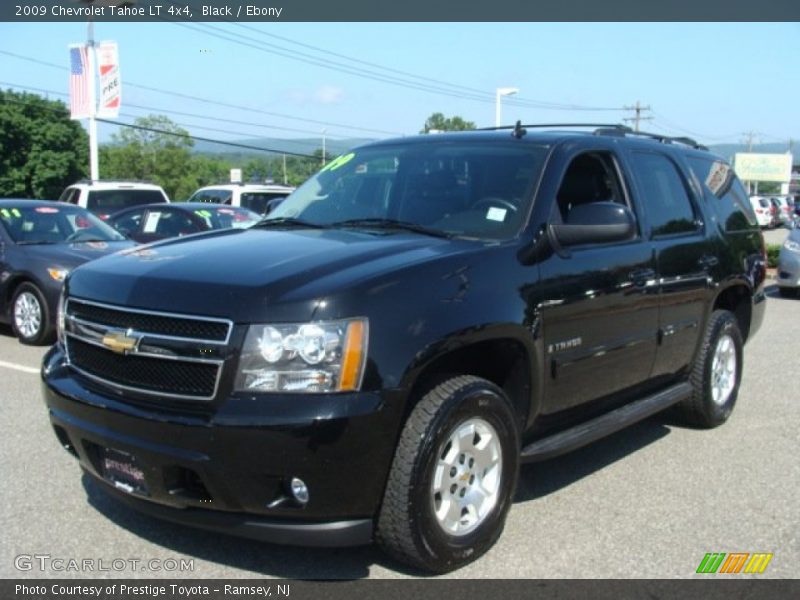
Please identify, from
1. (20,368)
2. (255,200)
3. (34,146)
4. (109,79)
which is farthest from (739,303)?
(34,146)

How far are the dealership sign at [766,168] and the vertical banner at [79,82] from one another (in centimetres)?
8136

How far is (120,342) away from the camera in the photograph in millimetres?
3451

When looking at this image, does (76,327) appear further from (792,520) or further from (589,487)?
(792,520)

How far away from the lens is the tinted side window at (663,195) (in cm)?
510

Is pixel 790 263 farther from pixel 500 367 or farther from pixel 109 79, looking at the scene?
pixel 109 79

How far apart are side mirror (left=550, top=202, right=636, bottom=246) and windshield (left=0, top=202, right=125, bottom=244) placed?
7143mm

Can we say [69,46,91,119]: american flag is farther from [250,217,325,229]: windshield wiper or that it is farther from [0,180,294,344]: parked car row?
[250,217,325,229]: windshield wiper

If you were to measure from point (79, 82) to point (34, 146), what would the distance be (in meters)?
33.4

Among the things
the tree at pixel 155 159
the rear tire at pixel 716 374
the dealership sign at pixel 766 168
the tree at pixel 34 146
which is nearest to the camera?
the rear tire at pixel 716 374

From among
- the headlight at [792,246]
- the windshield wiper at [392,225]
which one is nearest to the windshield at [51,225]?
the windshield wiper at [392,225]

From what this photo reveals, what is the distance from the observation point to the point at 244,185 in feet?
62.1

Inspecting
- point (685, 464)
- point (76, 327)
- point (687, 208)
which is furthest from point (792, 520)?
point (76, 327)

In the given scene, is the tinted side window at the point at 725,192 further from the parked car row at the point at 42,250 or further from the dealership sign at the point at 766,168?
the dealership sign at the point at 766,168
